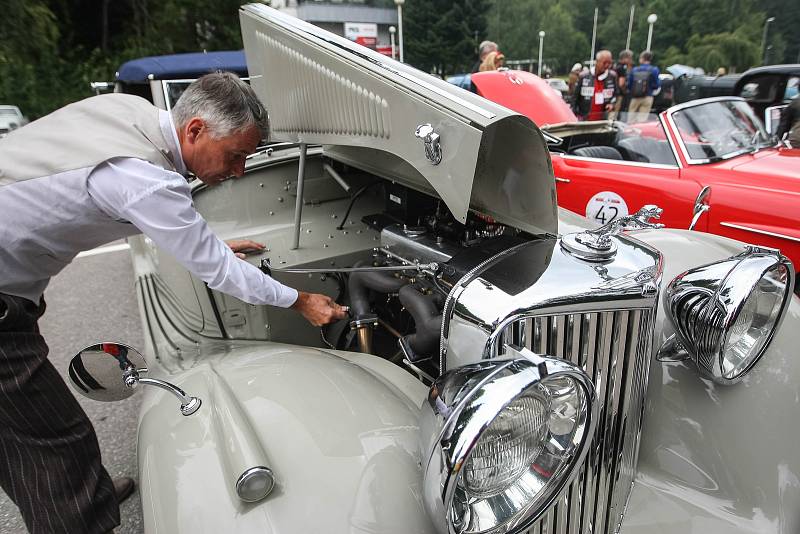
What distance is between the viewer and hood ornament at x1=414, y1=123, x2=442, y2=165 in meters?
1.45

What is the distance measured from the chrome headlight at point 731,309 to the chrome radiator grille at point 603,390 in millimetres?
160

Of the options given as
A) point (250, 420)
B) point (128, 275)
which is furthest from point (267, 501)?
point (128, 275)

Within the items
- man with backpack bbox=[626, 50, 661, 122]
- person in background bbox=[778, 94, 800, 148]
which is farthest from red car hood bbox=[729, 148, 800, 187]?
man with backpack bbox=[626, 50, 661, 122]

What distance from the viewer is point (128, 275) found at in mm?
5496

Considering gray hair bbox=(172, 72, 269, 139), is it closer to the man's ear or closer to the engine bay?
the man's ear

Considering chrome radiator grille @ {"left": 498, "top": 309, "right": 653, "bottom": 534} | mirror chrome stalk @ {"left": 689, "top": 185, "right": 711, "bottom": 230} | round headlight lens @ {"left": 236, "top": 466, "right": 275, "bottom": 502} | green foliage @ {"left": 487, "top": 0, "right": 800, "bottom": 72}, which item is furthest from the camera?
green foliage @ {"left": 487, "top": 0, "right": 800, "bottom": 72}

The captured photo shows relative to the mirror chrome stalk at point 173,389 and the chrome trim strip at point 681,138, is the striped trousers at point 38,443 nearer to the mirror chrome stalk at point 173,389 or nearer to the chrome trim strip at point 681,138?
the mirror chrome stalk at point 173,389

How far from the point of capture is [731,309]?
146cm

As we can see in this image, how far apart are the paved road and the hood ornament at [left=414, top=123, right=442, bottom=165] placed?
2097 mm

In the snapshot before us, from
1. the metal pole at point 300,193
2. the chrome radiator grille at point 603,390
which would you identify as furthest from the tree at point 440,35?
the chrome radiator grille at point 603,390

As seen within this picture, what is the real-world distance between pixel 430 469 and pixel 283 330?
4.61 feet

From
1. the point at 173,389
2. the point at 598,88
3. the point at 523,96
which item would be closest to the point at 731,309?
the point at 173,389

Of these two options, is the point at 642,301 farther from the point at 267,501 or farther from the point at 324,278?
the point at 324,278

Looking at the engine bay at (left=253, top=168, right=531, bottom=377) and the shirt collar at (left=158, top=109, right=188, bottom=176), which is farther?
the engine bay at (left=253, top=168, right=531, bottom=377)
